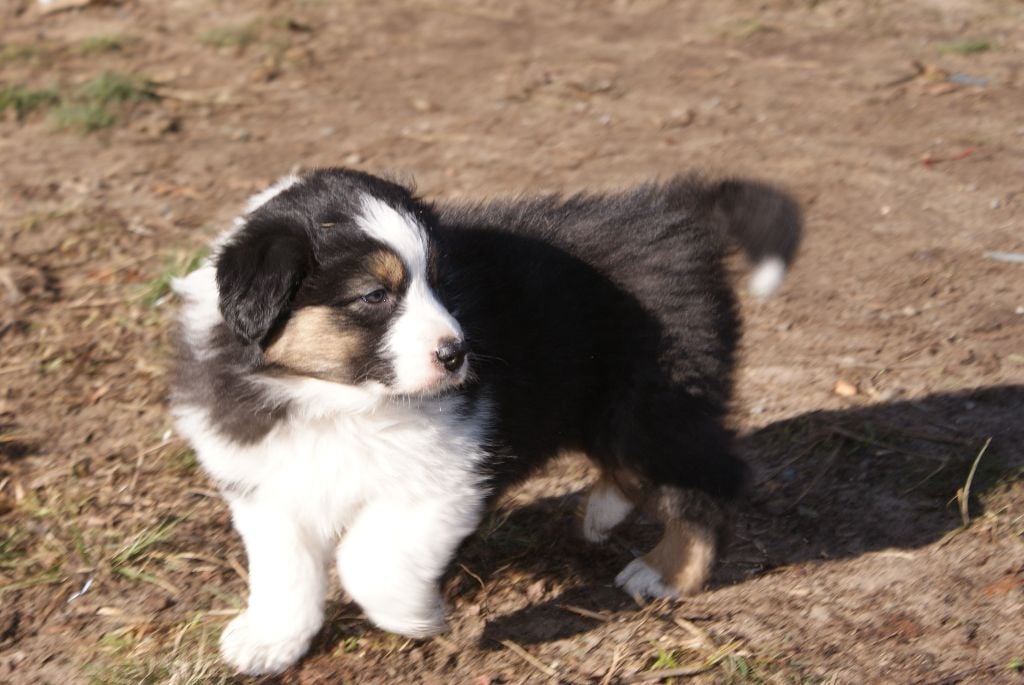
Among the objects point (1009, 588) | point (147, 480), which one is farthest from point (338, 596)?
point (1009, 588)

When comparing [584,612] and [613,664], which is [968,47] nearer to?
[584,612]

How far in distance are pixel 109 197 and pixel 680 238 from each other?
3.52 metres

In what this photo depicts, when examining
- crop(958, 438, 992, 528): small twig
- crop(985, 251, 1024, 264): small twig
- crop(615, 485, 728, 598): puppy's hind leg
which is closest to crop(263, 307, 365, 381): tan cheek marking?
crop(615, 485, 728, 598): puppy's hind leg

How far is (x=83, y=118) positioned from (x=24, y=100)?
18.4 inches

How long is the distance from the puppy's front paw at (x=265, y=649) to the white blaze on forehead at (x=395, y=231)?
1.01 meters

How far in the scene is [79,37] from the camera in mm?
8062

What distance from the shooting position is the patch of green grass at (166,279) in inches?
198

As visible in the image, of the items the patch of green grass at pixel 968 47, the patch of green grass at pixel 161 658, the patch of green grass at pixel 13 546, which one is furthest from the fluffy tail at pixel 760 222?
the patch of green grass at pixel 968 47

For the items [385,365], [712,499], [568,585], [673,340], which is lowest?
[568,585]

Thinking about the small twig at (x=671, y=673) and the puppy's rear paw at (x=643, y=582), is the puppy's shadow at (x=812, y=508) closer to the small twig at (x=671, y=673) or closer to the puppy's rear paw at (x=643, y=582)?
the puppy's rear paw at (x=643, y=582)

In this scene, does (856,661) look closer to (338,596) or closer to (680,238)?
(680,238)

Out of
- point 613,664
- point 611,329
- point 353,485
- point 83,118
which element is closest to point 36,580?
point 353,485

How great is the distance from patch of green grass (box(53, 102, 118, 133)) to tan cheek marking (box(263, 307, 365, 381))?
4.28 meters

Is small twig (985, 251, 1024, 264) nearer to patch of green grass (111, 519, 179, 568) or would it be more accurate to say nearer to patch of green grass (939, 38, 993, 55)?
patch of green grass (939, 38, 993, 55)
